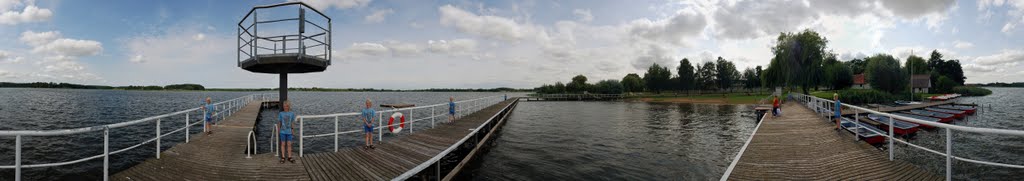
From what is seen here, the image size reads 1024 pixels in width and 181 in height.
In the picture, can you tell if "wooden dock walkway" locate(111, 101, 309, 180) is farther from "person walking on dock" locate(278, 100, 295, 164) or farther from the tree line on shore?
the tree line on shore

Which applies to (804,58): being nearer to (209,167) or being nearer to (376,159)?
(376,159)

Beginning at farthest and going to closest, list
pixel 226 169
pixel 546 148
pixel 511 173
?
pixel 546 148 < pixel 511 173 < pixel 226 169

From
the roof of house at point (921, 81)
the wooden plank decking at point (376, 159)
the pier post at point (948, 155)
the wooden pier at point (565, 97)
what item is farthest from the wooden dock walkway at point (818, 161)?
the roof of house at point (921, 81)

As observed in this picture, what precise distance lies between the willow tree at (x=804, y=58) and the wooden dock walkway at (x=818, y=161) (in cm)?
3608

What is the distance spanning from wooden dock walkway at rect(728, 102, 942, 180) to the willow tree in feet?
118

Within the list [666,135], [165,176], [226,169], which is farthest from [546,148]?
[165,176]

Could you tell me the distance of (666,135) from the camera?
656 inches

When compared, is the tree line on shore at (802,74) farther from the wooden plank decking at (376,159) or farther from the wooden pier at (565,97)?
the wooden plank decking at (376,159)

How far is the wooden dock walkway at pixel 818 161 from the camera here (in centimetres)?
609

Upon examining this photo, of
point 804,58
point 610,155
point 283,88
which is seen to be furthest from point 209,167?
point 804,58

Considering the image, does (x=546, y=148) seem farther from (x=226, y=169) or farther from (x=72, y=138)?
(x=72, y=138)

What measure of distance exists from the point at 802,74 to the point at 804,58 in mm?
1675

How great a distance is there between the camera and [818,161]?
711cm

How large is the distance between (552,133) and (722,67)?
78.3 metres
